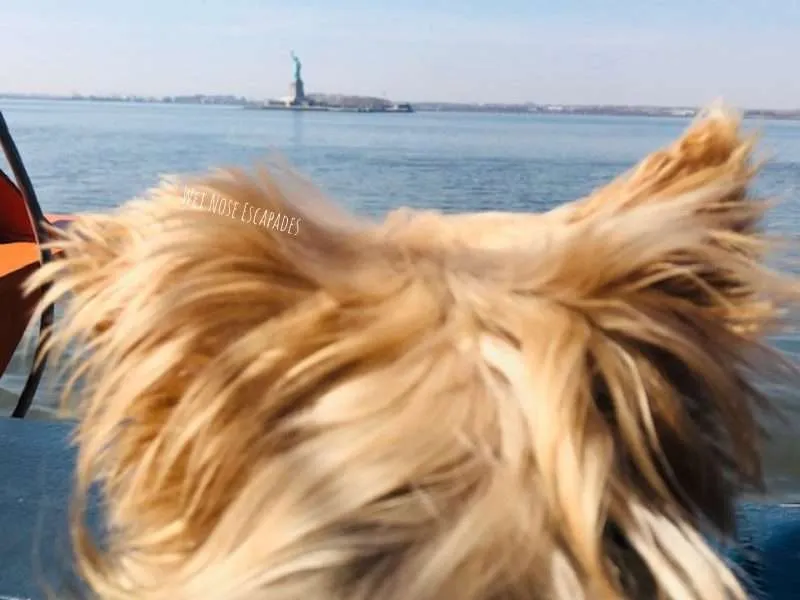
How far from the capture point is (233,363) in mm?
919

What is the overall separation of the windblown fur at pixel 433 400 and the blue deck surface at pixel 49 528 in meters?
0.22

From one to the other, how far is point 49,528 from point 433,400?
2.28ft

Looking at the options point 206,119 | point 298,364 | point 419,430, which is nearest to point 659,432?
point 419,430

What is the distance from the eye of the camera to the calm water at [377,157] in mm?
1417

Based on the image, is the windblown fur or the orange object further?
the orange object

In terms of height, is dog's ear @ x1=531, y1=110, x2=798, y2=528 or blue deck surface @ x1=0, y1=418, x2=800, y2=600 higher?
dog's ear @ x1=531, y1=110, x2=798, y2=528

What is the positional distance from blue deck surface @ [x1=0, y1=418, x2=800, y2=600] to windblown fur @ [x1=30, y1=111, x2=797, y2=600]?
218 mm

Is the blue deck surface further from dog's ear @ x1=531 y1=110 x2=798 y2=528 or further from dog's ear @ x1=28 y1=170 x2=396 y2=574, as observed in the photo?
dog's ear @ x1=28 y1=170 x2=396 y2=574

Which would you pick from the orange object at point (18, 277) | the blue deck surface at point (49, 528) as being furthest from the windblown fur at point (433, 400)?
the orange object at point (18, 277)

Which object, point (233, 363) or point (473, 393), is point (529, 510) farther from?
point (233, 363)

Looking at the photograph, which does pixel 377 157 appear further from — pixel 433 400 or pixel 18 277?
pixel 433 400

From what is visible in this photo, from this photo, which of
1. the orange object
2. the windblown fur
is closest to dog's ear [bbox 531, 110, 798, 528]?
the windblown fur

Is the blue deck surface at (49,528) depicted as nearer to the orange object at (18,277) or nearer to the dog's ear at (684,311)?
the dog's ear at (684,311)

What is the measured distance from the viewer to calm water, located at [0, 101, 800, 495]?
142cm
